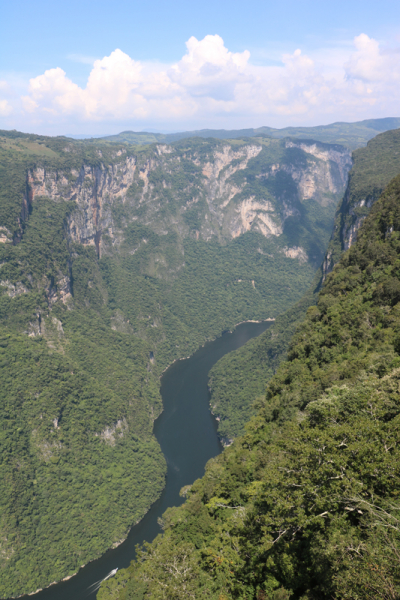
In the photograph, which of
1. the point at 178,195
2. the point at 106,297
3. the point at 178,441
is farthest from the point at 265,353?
the point at 178,195

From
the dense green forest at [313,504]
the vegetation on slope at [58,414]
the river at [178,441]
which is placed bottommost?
the river at [178,441]

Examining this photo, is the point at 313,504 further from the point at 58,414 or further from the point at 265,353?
the point at 265,353

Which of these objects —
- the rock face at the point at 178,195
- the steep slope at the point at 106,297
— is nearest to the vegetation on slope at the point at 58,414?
the steep slope at the point at 106,297

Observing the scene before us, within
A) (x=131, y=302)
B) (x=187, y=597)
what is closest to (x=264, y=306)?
(x=131, y=302)

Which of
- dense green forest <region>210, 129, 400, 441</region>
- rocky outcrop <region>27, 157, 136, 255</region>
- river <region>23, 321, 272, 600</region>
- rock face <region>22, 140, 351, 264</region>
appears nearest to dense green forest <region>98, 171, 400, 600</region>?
river <region>23, 321, 272, 600</region>

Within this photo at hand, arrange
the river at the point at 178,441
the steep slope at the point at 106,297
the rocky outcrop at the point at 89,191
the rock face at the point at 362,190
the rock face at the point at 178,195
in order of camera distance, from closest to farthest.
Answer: the river at the point at 178,441
the steep slope at the point at 106,297
the rock face at the point at 362,190
the rocky outcrop at the point at 89,191
the rock face at the point at 178,195

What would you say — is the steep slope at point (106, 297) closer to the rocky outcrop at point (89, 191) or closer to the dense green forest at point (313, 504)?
the rocky outcrop at point (89, 191)

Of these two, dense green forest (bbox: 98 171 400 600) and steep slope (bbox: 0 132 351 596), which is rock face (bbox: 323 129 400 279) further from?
dense green forest (bbox: 98 171 400 600)
